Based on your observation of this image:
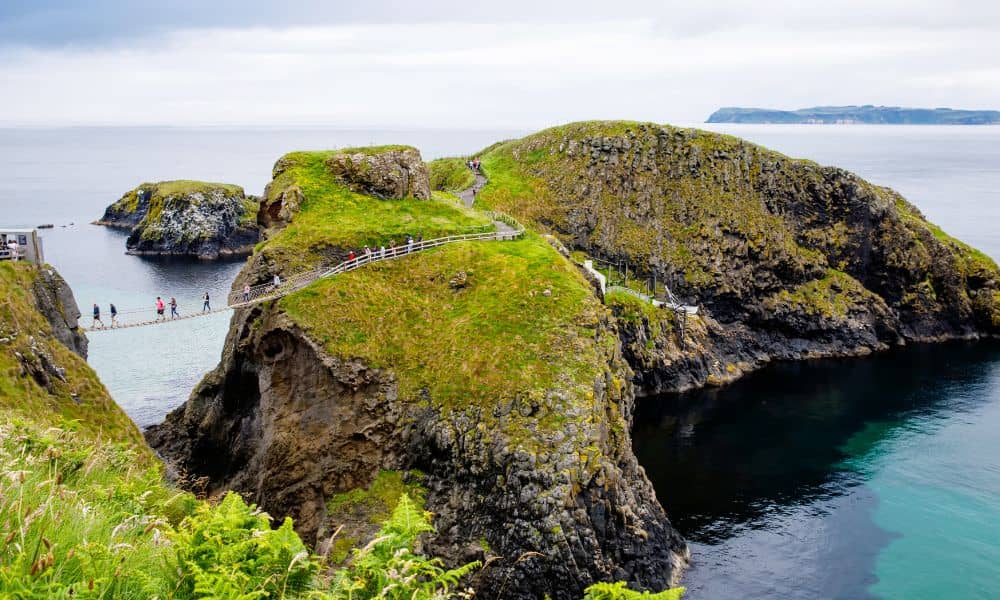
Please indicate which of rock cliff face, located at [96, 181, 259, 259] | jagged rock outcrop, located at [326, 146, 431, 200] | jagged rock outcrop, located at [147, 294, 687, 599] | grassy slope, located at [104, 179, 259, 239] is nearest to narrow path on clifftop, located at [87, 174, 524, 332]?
jagged rock outcrop, located at [147, 294, 687, 599]

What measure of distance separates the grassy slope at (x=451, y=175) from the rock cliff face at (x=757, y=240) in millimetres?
4092

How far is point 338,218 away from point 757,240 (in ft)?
196

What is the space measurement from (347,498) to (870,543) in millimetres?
32757

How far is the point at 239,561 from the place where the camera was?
11.1m

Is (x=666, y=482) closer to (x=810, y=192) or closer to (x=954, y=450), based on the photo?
(x=954, y=450)

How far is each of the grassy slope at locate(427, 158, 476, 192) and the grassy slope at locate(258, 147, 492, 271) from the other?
36774 millimetres

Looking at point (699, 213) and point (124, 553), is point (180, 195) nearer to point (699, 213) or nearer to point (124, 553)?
point (699, 213)

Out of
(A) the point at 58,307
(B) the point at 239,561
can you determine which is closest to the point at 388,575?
(B) the point at 239,561

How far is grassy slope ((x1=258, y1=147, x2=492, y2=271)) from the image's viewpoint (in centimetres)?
5334

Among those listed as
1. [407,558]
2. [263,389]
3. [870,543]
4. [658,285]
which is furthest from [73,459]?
[658,285]

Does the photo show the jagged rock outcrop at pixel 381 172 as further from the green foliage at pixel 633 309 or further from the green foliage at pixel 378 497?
the green foliage at pixel 378 497

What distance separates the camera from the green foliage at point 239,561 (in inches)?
398

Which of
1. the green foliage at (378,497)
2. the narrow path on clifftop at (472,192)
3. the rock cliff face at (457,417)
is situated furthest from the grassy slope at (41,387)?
the narrow path on clifftop at (472,192)

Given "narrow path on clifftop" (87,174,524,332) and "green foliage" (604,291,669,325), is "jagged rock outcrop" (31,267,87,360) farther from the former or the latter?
"green foliage" (604,291,669,325)
